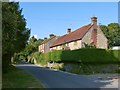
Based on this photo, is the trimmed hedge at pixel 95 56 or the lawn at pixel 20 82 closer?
the lawn at pixel 20 82

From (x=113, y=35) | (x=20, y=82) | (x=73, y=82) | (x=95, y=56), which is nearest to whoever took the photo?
(x=20, y=82)

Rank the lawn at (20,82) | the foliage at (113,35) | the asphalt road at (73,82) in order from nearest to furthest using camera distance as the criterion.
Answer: the lawn at (20,82) < the asphalt road at (73,82) < the foliage at (113,35)

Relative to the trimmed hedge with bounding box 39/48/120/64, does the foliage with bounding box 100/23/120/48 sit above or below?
above

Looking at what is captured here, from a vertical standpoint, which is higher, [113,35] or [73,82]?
[113,35]

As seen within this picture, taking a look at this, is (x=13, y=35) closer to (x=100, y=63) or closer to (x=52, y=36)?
(x=100, y=63)

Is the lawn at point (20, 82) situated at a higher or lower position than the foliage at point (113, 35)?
lower

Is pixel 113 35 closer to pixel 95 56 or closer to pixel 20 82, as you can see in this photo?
pixel 95 56

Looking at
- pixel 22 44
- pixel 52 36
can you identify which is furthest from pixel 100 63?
pixel 52 36

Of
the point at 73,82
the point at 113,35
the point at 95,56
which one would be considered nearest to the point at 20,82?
the point at 73,82

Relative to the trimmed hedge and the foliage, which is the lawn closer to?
the trimmed hedge

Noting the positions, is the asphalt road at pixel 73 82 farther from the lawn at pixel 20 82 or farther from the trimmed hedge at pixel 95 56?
the trimmed hedge at pixel 95 56

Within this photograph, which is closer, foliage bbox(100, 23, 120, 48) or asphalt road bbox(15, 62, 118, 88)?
asphalt road bbox(15, 62, 118, 88)

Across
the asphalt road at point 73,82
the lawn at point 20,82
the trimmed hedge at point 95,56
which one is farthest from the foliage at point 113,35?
the lawn at point 20,82

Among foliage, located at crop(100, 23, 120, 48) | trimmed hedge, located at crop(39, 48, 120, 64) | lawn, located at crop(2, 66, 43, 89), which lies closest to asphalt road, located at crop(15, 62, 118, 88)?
lawn, located at crop(2, 66, 43, 89)
